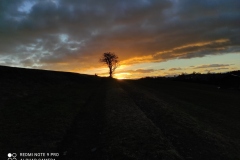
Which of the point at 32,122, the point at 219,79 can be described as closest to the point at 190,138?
the point at 32,122

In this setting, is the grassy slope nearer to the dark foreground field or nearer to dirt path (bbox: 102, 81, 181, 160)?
the dark foreground field

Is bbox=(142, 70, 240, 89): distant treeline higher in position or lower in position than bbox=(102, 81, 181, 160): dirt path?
higher

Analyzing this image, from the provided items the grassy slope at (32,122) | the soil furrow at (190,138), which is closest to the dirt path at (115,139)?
the soil furrow at (190,138)

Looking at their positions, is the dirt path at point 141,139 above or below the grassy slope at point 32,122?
below

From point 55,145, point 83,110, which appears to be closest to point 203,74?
point 83,110

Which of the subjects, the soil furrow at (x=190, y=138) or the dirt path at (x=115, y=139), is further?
the soil furrow at (x=190, y=138)

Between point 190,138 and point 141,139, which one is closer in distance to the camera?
point 141,139

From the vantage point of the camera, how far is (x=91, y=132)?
60.7 ft

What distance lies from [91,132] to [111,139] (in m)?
2.85

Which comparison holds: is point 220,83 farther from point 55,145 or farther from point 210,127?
point 55,145

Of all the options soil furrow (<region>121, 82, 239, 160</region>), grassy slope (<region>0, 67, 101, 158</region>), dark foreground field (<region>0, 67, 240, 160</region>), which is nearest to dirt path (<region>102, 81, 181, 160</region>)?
dark foreground field (<region>0, 67, 240, 160</region>)

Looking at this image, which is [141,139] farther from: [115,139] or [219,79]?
[219,79]

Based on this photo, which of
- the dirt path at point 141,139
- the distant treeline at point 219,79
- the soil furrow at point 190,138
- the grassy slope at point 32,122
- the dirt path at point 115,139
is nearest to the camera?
the dirt path at point 115,139

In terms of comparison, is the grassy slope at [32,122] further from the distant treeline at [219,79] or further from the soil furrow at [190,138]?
the distant treeline at [219,79]
